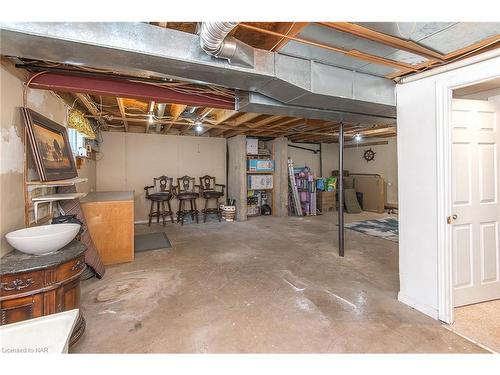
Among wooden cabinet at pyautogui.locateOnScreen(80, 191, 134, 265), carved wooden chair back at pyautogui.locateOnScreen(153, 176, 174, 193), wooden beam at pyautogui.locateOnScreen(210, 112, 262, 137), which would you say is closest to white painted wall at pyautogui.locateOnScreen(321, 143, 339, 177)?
wooden beam at pyautogui.locateOnScreen(210, 112, 262, 137)

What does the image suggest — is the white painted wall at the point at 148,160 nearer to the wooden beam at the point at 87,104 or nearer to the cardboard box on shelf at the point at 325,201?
the wooden beam at the point at 87,104

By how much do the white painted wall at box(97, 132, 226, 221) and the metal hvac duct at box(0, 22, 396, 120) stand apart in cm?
443

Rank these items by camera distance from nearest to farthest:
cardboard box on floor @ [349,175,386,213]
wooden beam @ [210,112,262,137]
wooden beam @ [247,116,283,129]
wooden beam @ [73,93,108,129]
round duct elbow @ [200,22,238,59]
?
1. round duct elbow @ [200,22,238,59]
2. wooden beam @ [73,93,108,129]
3. wooden beam @ [210,112,262,137]
4. wooden beam @ [247,116,283,129]
5. cardboard box on floor @ [349,175,386,213]

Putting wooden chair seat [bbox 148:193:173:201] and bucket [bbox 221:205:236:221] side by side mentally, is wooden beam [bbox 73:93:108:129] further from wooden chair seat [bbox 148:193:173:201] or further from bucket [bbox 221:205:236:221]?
bucket [bbox 221:205:236:221]

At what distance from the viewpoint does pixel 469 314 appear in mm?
2082

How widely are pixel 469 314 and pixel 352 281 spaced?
978mm

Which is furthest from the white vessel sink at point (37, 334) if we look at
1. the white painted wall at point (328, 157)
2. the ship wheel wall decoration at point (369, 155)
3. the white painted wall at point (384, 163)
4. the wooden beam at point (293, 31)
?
the ship wheel wall decoration at point (369, 155)

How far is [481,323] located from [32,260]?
3371 millimetres

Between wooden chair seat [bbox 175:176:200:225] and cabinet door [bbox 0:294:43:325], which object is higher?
wooden chair seat [bbox 175:176:200:225]

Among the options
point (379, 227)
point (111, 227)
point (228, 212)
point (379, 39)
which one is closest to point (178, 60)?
point (379, 39)

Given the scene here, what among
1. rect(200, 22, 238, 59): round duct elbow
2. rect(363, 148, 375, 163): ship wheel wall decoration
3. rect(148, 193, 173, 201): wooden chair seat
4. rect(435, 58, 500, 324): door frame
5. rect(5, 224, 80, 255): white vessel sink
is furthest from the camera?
rect(363, 148, 375, 163): ship wheel wall decoration

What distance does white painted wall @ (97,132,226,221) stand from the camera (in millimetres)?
5719
